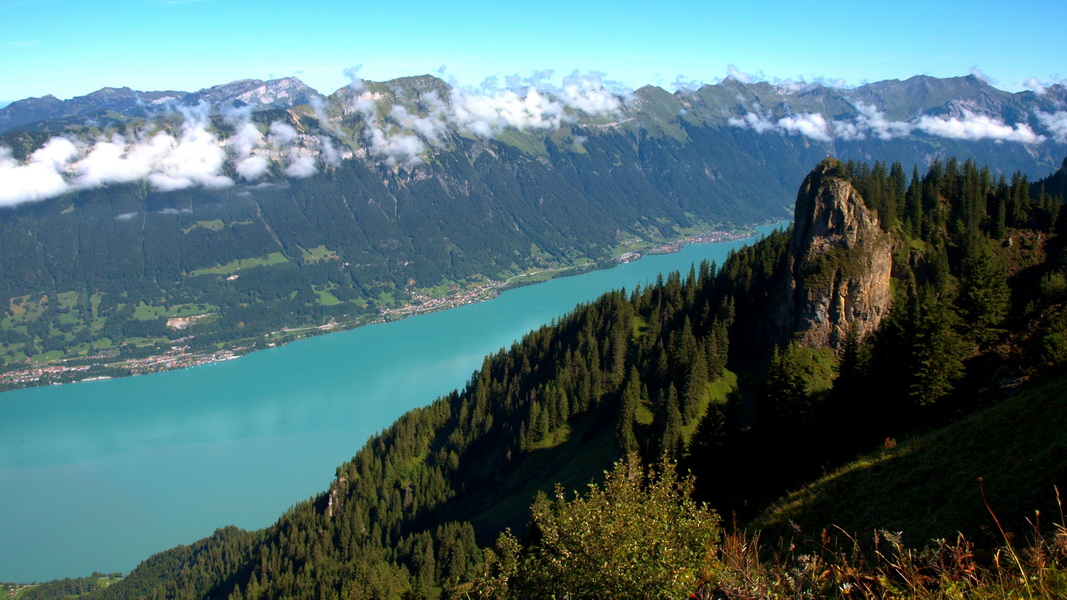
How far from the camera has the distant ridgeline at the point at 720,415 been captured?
42.5ft

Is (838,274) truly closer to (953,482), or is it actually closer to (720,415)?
(720,415)

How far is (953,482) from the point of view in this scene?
14.3 metres

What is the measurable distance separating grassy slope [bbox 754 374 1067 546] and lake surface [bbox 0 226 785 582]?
249ft

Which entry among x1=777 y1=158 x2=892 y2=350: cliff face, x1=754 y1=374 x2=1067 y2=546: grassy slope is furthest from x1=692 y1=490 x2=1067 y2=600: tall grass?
x1=777 y1=158 x2=892 y2=350: cliff face

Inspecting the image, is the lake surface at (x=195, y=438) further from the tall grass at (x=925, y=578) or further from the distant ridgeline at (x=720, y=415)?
the tall grass at (x=925, y=578)

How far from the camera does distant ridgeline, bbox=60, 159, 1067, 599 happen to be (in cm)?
1297

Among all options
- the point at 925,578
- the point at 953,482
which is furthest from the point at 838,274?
the point at 925,578

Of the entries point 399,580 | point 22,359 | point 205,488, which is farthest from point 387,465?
point 22,359

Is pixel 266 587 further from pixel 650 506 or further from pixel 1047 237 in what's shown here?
pixel 1047 237

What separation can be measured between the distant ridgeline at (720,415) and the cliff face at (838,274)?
0.47ft

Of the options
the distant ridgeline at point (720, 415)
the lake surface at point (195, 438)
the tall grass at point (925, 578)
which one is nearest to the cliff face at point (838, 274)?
the distant ridgeline at point (720, 415)

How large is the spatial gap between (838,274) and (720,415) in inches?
724

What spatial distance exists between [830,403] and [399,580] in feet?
94.9

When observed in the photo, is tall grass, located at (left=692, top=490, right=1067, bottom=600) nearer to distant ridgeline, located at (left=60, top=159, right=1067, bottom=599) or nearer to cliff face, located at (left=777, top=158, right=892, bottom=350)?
distant ridgeline, located at (left=60, top=159, right=1067, bottom=599)
